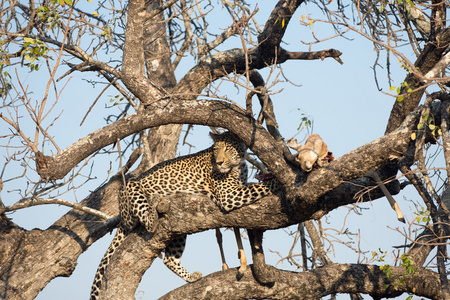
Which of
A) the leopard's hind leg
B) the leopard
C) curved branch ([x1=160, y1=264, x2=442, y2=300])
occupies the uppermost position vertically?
the leopard

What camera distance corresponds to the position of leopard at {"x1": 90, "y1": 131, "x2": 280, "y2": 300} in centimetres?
629

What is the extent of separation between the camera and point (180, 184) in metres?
6.61

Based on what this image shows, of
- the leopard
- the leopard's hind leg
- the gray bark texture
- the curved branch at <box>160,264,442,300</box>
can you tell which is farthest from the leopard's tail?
the curved branch at <box>160,264,442,300</box>

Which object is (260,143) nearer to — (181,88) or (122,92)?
(181,88)

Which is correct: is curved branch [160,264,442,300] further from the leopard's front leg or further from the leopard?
the leopard's front leg

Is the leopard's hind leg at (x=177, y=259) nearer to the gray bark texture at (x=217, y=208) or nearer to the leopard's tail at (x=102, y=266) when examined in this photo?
the gray bark texture at (x=217, y=208)

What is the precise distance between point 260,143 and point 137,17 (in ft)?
8.27

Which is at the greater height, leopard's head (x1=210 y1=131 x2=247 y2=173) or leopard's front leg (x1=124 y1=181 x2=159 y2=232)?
leopard's head (x1=210 y1=131 x2=247 y2=173)

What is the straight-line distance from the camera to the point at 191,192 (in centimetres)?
663

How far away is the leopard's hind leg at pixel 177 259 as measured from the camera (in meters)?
6.60

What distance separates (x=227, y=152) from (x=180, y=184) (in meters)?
0.69

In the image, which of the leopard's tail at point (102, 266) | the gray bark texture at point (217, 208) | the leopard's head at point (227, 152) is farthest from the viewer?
the leopard's tail at point (102, 266)

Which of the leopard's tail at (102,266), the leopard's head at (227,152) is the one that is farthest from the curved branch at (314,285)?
the leopard's head at (227,152)

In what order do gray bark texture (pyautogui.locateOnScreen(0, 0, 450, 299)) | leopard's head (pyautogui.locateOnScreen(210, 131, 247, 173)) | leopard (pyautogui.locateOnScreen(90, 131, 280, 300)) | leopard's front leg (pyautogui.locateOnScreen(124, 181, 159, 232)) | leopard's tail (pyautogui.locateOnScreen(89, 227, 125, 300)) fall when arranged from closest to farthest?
gray bark texture (pyautogui.locateOnScreen(0, 0, 450, 299))
leopard's front leg (pyautogui.locateOnScreen(124, 181, 159, 232))
leopard (pyautogui.locateOnScreen(90, 131, 280, 300))
leopard's head (pyautogui.locateOnScreen(210, 131, 247, 173))
leopard's tail (pyautogui.locateOnScreen(89, 227, 125, 300))
